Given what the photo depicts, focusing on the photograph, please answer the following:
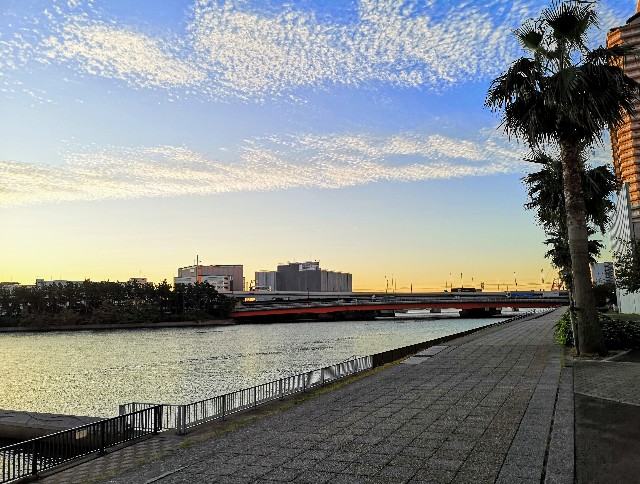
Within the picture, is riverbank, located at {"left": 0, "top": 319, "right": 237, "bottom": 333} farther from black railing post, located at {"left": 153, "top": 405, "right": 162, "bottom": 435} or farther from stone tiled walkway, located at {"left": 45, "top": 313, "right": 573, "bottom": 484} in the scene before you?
Answer: black railing post, located at {"left": 153, "top": 405, "right": 162, "bottom": 435}

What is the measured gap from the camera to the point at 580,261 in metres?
23.3

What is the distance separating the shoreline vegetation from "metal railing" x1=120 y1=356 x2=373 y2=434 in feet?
420

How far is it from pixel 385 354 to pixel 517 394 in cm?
1484

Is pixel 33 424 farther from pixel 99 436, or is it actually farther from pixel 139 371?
pixel 139 371

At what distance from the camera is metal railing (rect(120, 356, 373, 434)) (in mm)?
15820

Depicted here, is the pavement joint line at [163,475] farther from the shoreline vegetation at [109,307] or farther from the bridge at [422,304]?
the bridge at [422,304]

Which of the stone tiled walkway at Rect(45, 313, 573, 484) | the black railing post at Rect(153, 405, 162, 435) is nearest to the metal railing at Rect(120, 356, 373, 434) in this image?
the black railing post at Rect(153, 405, 162, 435)

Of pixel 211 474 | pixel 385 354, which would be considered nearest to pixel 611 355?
pixel 385 354

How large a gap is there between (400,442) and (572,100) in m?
16.9

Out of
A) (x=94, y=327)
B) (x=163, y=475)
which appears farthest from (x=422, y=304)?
(x=163, y=475)

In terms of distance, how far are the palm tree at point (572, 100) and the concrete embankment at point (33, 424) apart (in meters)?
22.2

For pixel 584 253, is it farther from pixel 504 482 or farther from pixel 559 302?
pixel 559 302

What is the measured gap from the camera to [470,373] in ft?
72.5

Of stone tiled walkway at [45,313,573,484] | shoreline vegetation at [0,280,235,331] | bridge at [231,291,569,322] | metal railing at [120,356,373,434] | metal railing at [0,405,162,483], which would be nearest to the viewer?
stone tiled walkway at [45,313,573,484]
